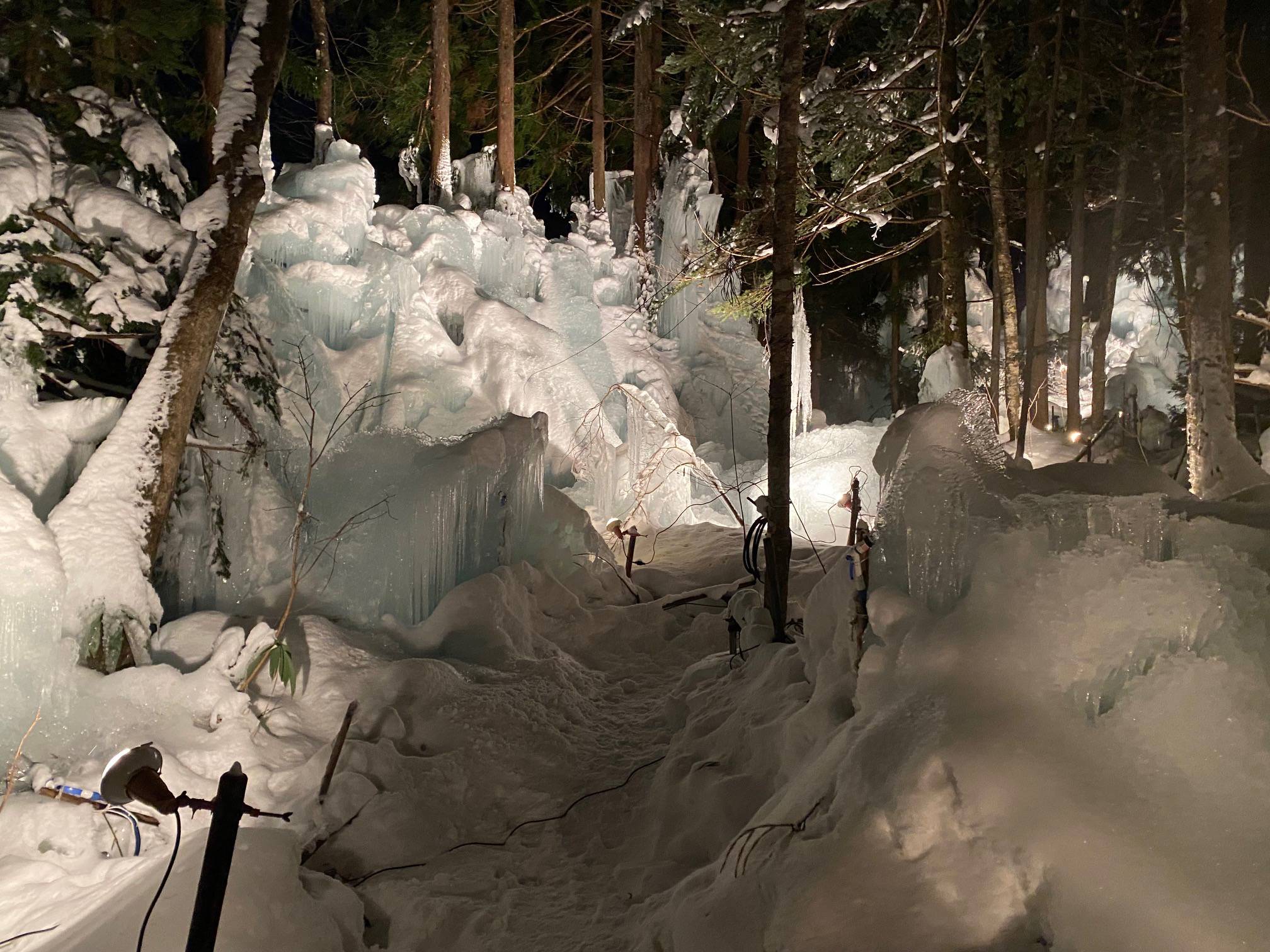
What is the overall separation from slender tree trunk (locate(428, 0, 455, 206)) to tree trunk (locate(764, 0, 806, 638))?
32.0ft

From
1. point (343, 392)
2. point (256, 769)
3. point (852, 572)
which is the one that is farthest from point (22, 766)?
point (343, 392)

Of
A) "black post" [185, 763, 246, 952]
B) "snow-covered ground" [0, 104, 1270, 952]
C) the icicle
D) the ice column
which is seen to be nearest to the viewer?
"black post" [185, 763, 246, 952]

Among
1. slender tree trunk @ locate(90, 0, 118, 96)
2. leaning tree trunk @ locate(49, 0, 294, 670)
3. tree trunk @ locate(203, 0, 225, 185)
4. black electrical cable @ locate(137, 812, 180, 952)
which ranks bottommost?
black electrical cable @ locate(137, 812, 180, 952)

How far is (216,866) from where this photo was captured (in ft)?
7.11

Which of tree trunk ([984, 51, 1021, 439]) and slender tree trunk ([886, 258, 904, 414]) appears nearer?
tree trunk ([984, 51, 1021, 439])

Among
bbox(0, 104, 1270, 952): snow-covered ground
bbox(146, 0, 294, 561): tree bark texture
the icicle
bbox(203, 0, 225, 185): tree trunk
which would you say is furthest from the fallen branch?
the icicle

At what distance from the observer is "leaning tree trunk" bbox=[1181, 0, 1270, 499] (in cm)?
666

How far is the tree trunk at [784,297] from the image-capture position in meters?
6.38

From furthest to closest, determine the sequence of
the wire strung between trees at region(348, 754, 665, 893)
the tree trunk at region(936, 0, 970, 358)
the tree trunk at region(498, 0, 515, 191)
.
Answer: the tree trunk at region(498, 0, 515, 191)
the tree trunk at region(936, 0, 970, 358)
the wire strung between trees at region(348, 754, 665, 893)

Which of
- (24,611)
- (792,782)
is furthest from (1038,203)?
(24,611)

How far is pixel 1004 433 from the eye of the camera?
14.6 metres

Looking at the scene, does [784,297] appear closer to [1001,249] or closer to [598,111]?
[1001,249]

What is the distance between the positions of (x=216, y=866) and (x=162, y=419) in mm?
4790

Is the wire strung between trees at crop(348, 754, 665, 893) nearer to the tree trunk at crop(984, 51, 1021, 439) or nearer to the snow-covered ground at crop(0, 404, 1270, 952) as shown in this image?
the snow-covered ground at crop(0, 404, 1270, 952)
